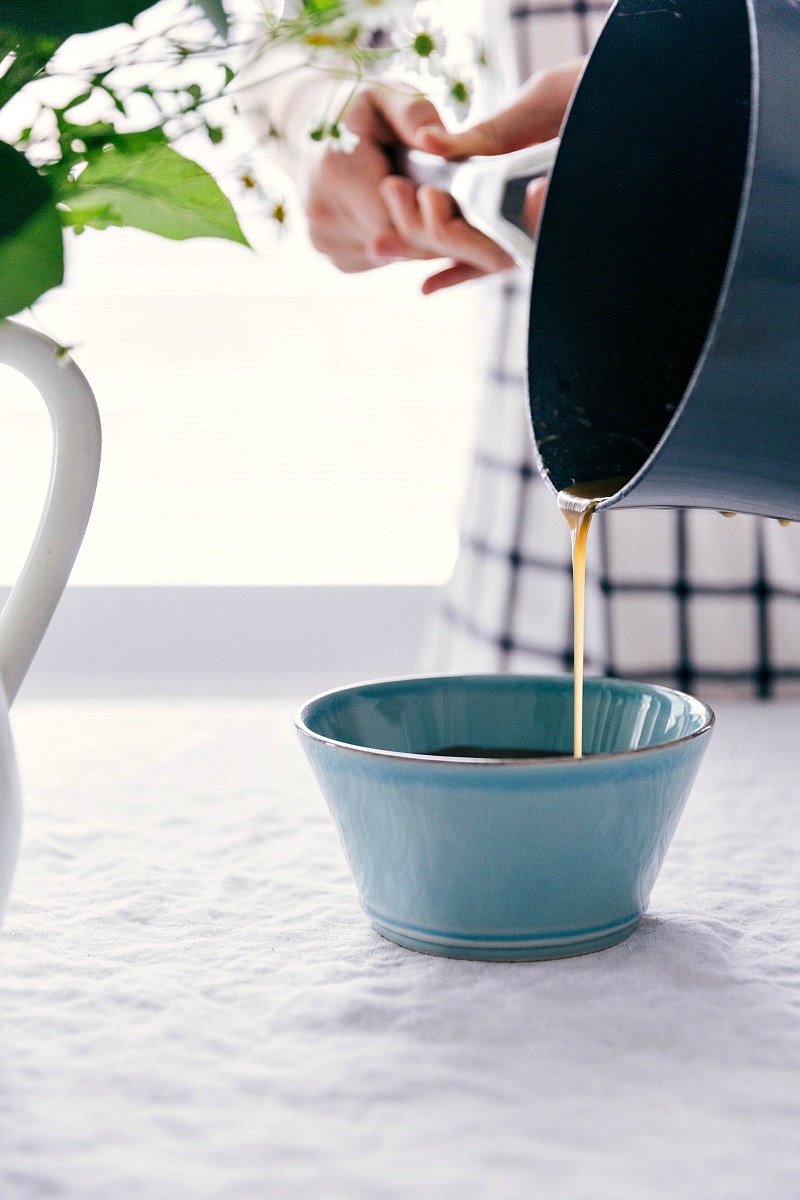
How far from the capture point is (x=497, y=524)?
1157 millimetres

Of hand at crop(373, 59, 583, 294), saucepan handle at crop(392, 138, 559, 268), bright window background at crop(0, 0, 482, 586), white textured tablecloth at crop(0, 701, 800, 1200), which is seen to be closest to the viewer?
white textured tablecloth at crop(0, 701, 800, 1200)

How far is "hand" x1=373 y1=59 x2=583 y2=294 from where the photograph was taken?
0.65 metres

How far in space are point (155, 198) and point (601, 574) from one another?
2.49 ft

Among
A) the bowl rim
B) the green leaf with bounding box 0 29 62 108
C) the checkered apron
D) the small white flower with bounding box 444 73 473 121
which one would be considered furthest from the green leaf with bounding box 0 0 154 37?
the checkered apron

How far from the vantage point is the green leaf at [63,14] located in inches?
12.9

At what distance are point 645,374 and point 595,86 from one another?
0.12 metres

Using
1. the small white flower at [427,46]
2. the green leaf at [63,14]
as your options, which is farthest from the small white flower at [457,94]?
the green leaf at [63,14]

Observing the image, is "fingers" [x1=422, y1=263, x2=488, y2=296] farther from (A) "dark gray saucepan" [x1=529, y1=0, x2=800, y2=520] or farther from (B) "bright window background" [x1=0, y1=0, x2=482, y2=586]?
(B) "bright window background" [x1=0, y1=0, x2=482, y2=586]

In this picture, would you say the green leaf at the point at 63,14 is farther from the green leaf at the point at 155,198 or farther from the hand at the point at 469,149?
the hand at the point at 469,149

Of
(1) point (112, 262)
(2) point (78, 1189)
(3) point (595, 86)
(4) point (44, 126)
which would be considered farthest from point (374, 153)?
(1) point (112, 262)

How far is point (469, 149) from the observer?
67cm

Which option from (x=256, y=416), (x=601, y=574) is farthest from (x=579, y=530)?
(x=256, y=416)

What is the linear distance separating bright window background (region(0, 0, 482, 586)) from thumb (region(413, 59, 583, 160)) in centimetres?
65

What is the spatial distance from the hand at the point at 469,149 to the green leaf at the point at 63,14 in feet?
1.08
